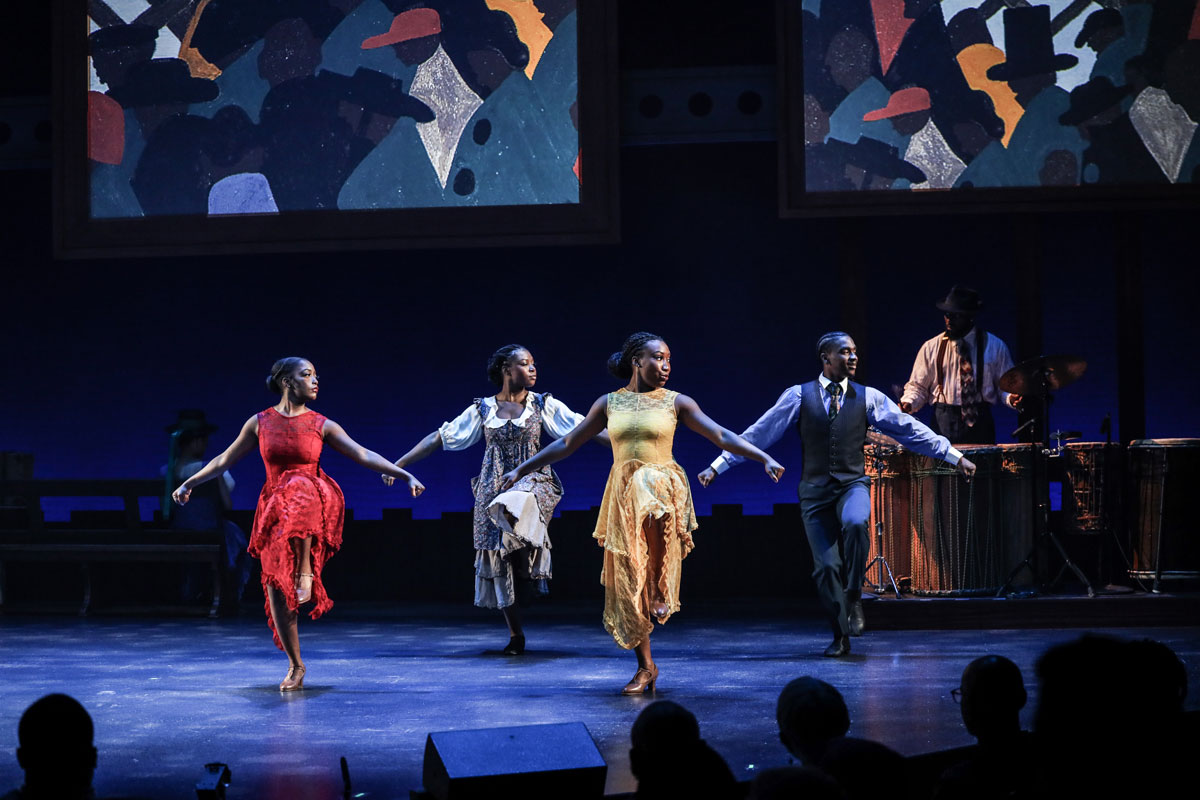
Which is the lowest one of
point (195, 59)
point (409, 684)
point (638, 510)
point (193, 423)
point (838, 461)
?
point (409, 684)

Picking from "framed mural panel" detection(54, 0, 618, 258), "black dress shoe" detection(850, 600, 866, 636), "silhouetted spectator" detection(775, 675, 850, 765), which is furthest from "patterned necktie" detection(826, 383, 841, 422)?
"silhouetted spectator" detection(775, 675, 850, 765)

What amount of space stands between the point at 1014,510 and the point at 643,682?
124 inches

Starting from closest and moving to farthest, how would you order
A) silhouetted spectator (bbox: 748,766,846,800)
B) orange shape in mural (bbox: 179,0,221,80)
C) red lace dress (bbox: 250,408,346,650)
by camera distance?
1. silhouetted spectator (bbox: 748,766,846,800)
2. red lace dress (bbox: 250,408,346,650)
3. orange shape in mural (bbox: 179,0,221,80)

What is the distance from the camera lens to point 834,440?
6.62m

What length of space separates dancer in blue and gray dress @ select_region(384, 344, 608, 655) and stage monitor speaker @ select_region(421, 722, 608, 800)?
3599 mm

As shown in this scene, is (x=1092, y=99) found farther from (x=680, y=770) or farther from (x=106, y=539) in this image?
(x=106, y=539)

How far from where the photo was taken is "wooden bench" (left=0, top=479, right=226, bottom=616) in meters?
9.16

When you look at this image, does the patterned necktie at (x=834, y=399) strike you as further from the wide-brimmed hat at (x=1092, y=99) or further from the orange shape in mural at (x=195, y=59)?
the orange shape in mural at (x=195, y=59)

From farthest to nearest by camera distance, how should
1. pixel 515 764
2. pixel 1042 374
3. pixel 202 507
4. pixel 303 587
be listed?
pixel 202 507, pixel 1042 374, pixel 303 587, pixel 515 764

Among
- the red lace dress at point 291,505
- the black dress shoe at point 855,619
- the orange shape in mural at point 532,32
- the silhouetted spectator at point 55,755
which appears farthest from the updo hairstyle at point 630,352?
the silhouetted spectator at point 55,755

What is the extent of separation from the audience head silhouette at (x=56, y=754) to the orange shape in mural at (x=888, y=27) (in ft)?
22.9

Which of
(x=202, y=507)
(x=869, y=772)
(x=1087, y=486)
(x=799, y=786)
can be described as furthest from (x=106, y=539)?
(x=799, y=786)

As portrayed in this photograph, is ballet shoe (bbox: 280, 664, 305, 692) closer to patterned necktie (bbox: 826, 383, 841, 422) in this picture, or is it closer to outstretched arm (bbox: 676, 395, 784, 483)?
outstretched arm (bbox: 676, 395, 784, 483)

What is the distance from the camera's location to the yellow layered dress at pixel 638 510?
547 cm
